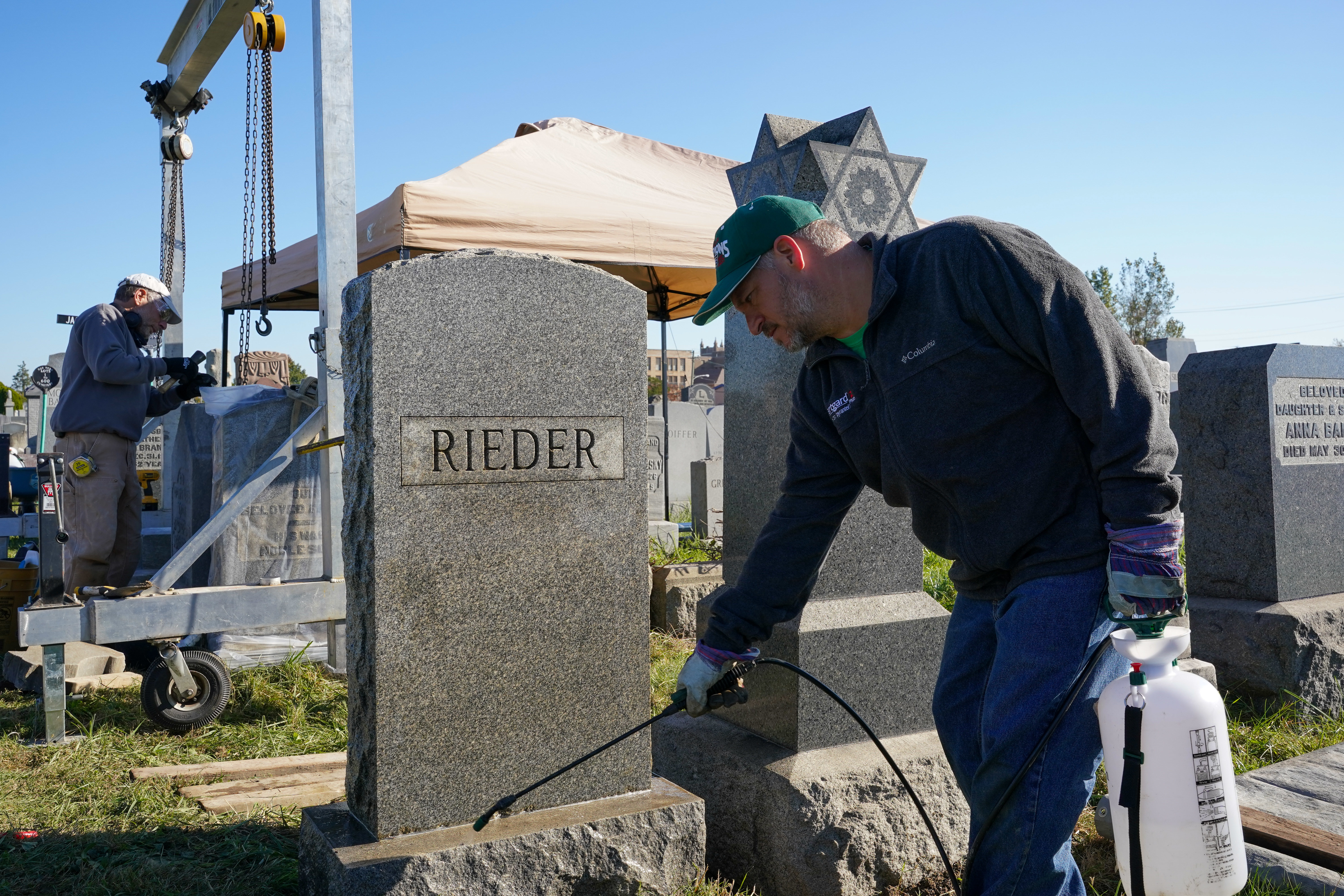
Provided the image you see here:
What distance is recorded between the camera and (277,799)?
3.52 meters

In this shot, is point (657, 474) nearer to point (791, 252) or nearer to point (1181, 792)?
point (791, 252)

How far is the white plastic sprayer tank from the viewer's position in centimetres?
176

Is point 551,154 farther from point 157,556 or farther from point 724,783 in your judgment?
point 724,783

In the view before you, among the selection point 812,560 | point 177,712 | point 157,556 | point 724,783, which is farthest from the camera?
point 157,556

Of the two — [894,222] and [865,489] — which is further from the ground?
[894,222]

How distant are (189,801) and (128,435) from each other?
2.57 metres

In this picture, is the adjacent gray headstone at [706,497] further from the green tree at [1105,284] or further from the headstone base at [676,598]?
the green tree at [1105,284]

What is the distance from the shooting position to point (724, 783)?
3.14 meters

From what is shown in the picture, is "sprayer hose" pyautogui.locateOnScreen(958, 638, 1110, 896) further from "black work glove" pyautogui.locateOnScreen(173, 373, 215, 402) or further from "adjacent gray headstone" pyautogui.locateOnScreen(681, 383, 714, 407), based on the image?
"adjacent gray headstone" pyautogui.locateOnScreen(681, 383, 714, 407)

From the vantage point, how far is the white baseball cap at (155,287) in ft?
17.6

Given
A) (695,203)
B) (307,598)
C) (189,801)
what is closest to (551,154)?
(695,203)

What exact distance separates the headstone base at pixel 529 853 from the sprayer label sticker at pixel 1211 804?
1.38 meters

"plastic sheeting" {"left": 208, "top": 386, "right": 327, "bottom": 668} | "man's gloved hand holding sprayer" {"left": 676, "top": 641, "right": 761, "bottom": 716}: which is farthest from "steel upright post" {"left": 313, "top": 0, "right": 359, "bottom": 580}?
"man's gloved hand holding sprayer" {"left": 676, "top": 641, "right": 761, "bottom": 716}

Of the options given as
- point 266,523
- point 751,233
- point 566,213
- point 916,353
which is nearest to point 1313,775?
point 916,353
